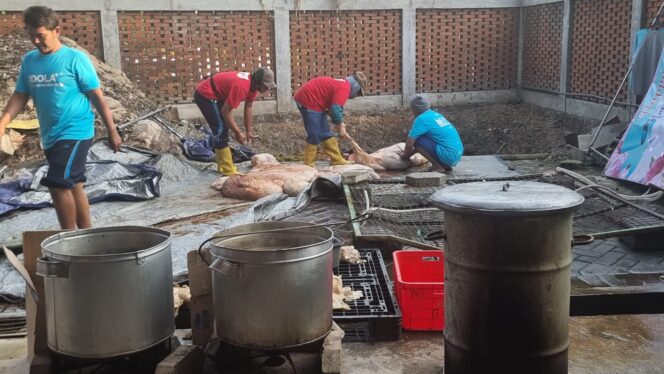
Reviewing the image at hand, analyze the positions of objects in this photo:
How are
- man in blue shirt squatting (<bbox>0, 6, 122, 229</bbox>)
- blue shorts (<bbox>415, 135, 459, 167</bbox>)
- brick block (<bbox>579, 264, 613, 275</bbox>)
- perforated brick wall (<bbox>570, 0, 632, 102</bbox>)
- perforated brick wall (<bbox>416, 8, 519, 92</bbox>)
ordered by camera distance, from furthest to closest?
perforated brick wall (<bbox>416, 8, 519, 92</bbox>)
perforated brick wall (<bbox>570, 0, 632, 102</bbox>)
blue shorts (<bbox>415, 135, 459, 167</bbox>)
brick block (<bbox>579, 264, 613, 275</bbox>)
man in blue shirt squatting (<bbox>0, 6, 122, 229</bbox>)

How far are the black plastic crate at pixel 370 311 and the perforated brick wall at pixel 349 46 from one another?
1047cm

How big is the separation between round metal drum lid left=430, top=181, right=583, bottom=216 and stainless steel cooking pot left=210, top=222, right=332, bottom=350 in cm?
62

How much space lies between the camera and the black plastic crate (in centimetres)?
360

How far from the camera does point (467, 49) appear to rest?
1493 cm

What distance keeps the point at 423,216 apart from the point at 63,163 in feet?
10.2

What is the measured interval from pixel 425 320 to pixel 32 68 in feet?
11.3

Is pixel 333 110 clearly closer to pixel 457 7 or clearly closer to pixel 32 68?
pixel 32 68

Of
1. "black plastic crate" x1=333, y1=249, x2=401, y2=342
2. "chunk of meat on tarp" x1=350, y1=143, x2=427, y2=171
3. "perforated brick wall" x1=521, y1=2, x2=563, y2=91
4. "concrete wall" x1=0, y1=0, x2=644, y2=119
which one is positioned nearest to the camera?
"black plastic crate" x1=333, y1=249, x2=401, y2=342

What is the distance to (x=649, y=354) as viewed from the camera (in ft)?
11.2

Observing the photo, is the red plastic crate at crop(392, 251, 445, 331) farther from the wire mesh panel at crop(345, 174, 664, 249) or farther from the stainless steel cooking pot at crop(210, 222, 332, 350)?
the wire mesh panel at crop(345, 174, 664, 249)

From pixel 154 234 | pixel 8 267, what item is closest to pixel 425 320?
pixel 154 234

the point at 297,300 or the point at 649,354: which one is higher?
the point at 297,300

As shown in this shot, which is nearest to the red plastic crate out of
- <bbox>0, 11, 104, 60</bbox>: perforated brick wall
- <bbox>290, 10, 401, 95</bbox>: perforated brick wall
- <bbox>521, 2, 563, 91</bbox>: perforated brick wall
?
<bbox>521, 2, 563, 91</bbox>: perforated brick wall

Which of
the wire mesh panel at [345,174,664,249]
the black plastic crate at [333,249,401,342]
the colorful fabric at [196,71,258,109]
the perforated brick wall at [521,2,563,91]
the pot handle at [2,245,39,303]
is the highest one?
the perforated brick wall at [521,2,563,91]
